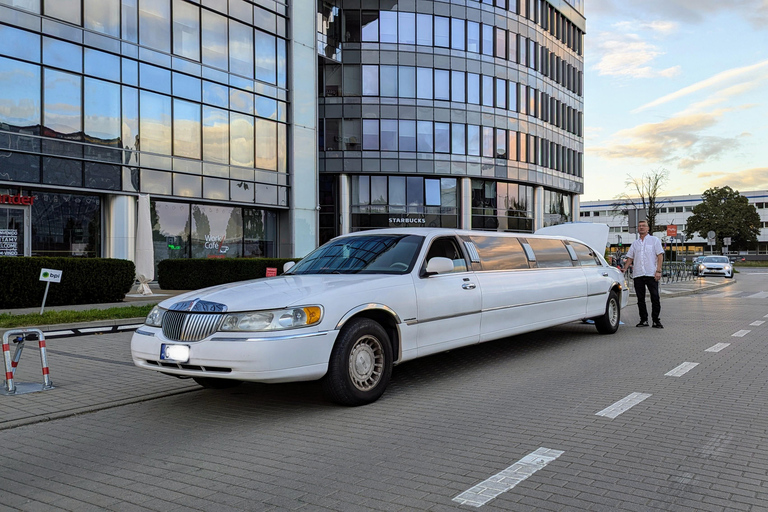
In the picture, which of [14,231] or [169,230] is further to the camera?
[169,230]

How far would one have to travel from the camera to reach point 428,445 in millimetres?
4953

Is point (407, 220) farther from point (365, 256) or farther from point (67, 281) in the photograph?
point (365, 256)

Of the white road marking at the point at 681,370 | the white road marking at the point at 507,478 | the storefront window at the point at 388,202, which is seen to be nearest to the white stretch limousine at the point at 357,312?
the white road marking at the point at 681,370

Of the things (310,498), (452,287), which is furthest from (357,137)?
(310,498)

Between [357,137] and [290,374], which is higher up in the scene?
[357,137]

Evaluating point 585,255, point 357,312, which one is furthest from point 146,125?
point 357,312

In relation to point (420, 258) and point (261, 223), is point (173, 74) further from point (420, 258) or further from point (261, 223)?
point (420, 258)

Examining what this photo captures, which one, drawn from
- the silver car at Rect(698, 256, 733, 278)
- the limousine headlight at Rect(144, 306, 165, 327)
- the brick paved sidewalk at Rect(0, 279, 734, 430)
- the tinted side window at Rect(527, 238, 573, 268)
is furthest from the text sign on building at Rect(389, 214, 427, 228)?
the limousine headlight at Rect(144, 306, 165, 327)

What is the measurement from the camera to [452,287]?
7457mm

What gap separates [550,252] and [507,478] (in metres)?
6.18

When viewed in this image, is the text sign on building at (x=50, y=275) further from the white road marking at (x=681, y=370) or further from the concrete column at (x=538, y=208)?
the concrete column at (x=538, y=208)

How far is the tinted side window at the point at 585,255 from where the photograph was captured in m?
10.8

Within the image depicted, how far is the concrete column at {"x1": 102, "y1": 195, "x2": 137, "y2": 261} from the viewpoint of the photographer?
75.6 ft

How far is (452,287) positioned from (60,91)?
18.4 m
